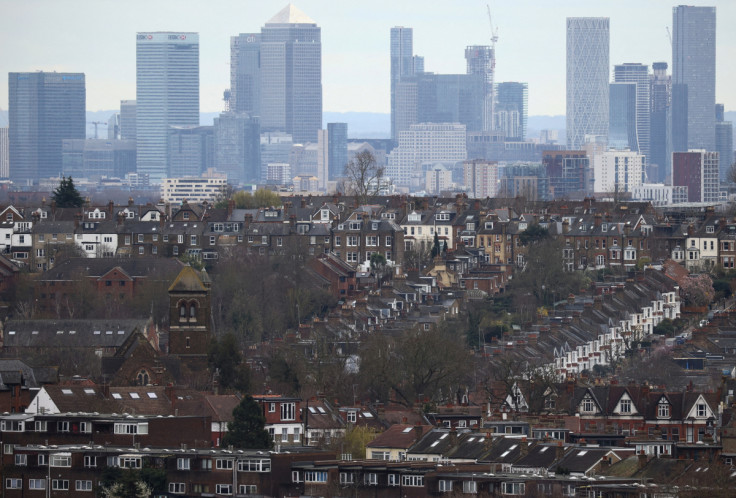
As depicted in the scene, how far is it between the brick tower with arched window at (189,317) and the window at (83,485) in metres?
21.5

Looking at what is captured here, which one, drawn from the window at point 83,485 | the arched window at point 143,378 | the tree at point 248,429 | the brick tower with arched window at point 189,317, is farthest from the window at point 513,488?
the brick tower with arched window at point 189,317

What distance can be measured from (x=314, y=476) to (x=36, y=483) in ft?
22.2

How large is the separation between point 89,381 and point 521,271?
144ft

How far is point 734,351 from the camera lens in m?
79.1

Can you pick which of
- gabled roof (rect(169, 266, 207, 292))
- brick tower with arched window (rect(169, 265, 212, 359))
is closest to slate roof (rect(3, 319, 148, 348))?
gabled roof (rect(169, 266, 207, 292))

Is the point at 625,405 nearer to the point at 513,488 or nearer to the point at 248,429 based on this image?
the point at 248,429

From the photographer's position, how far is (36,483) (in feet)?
171

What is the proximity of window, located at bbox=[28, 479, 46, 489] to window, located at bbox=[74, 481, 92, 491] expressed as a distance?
0.90m

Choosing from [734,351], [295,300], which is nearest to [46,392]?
[734,351]

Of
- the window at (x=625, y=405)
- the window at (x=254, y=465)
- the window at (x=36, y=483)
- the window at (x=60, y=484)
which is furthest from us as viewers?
the window at (x=625, y=405)

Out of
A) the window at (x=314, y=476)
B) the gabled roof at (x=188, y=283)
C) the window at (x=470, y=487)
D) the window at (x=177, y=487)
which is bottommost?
the window at (x=177, y=487)

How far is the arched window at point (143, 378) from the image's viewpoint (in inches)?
2667

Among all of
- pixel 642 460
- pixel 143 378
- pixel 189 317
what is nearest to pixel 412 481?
pixel 642 460

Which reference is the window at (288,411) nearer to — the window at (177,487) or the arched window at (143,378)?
the window at (177,487)
